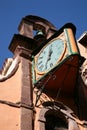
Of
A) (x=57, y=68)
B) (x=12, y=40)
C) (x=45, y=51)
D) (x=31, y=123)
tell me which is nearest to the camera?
(x=31, y=123)

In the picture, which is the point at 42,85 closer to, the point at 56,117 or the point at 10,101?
the point at 56,117

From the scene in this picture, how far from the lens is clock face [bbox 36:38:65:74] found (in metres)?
11.5

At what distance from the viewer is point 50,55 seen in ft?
39.0

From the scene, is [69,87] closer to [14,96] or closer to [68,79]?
[68,79]

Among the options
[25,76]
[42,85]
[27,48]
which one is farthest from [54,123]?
[27,48]

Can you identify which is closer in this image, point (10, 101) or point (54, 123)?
point (10, 101)

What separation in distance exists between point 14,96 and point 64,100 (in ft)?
5.04

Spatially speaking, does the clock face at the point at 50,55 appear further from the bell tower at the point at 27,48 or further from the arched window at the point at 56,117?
the arched window at the point at 56,117

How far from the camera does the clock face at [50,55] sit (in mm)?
11531

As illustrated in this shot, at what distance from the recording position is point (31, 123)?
1060 cm

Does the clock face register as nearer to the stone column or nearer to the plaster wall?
the stone column

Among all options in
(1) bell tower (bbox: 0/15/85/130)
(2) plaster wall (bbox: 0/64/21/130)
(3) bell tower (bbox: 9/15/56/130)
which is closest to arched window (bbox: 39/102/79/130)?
(1) bell tower (bbox: 0/15/85/130)

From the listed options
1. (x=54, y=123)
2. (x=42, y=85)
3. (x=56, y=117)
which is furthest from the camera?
(x=42, y=85)

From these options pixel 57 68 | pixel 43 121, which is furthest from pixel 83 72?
pixel 43 121
